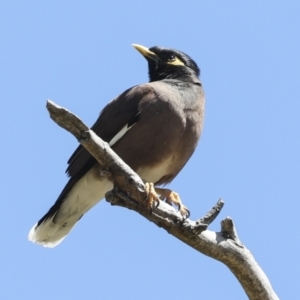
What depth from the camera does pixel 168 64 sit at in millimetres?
8016

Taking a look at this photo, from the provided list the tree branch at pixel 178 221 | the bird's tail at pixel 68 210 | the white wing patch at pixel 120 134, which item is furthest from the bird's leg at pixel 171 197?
the tree branch at pixel 178 221

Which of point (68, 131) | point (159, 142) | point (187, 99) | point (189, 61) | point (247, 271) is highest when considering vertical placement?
point (189, 61)

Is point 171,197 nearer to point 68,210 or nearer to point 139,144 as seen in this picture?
point 139,144

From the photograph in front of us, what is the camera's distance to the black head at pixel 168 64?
788 cm

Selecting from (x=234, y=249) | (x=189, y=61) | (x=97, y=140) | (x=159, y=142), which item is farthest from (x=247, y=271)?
(x=189, y=61)

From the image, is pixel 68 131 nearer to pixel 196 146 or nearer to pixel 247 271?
pixel 247 271

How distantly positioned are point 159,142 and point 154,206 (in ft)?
4.89

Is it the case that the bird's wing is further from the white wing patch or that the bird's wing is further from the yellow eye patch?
the yellow eye patch

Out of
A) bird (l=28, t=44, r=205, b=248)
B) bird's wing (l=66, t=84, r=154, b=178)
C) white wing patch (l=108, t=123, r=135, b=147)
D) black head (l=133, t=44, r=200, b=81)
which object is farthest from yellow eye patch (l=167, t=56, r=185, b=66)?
white wing patch (l=108, t=123, r=135, b=147)

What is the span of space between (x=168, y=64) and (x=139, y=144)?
1528mm

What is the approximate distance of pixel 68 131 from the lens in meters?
5.04

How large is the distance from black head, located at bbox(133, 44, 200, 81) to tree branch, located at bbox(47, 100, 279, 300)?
2.64 metres

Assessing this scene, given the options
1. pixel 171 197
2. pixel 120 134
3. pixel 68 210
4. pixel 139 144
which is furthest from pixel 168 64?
pixel 68 210

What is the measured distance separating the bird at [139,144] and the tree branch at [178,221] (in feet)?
3.76
